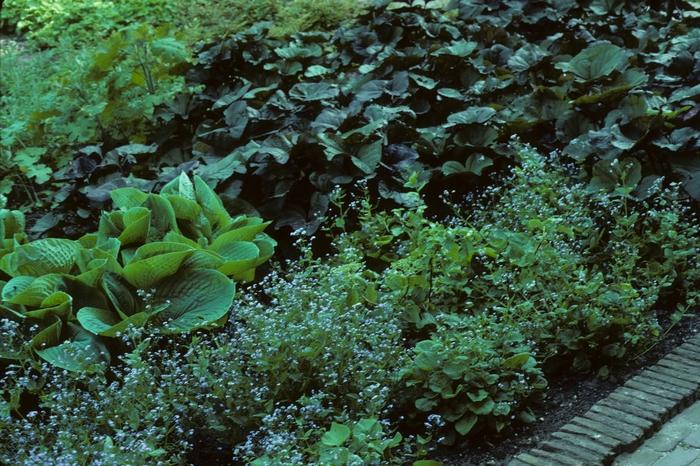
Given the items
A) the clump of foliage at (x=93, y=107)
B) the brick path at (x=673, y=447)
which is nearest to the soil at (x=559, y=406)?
the brick path at (x=673, y=447)

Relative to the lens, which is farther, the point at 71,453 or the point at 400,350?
the point at 400,350

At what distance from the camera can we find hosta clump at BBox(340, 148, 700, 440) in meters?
3.92

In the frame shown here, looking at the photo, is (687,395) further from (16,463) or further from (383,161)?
(16,463)

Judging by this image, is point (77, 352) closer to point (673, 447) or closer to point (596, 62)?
point (673, 447)

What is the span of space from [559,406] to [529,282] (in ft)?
1.87

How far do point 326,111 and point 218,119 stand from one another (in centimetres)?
98

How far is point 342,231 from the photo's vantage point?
5488 millimetres

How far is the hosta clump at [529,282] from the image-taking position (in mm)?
3918

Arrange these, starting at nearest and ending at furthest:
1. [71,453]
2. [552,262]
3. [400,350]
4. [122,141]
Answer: [71,453]
[400,350]
[552,262]
[122,141]

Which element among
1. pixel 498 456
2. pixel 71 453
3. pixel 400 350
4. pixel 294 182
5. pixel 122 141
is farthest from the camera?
pixel 122 141

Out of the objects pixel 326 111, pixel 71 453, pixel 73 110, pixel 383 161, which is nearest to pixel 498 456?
pixel 71 453

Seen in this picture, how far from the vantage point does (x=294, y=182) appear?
545 centimetres

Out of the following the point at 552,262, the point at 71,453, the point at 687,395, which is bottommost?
the point at 687,395

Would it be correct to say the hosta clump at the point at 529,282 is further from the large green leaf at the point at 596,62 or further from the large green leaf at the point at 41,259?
the large green leaf at the point at 41,259
